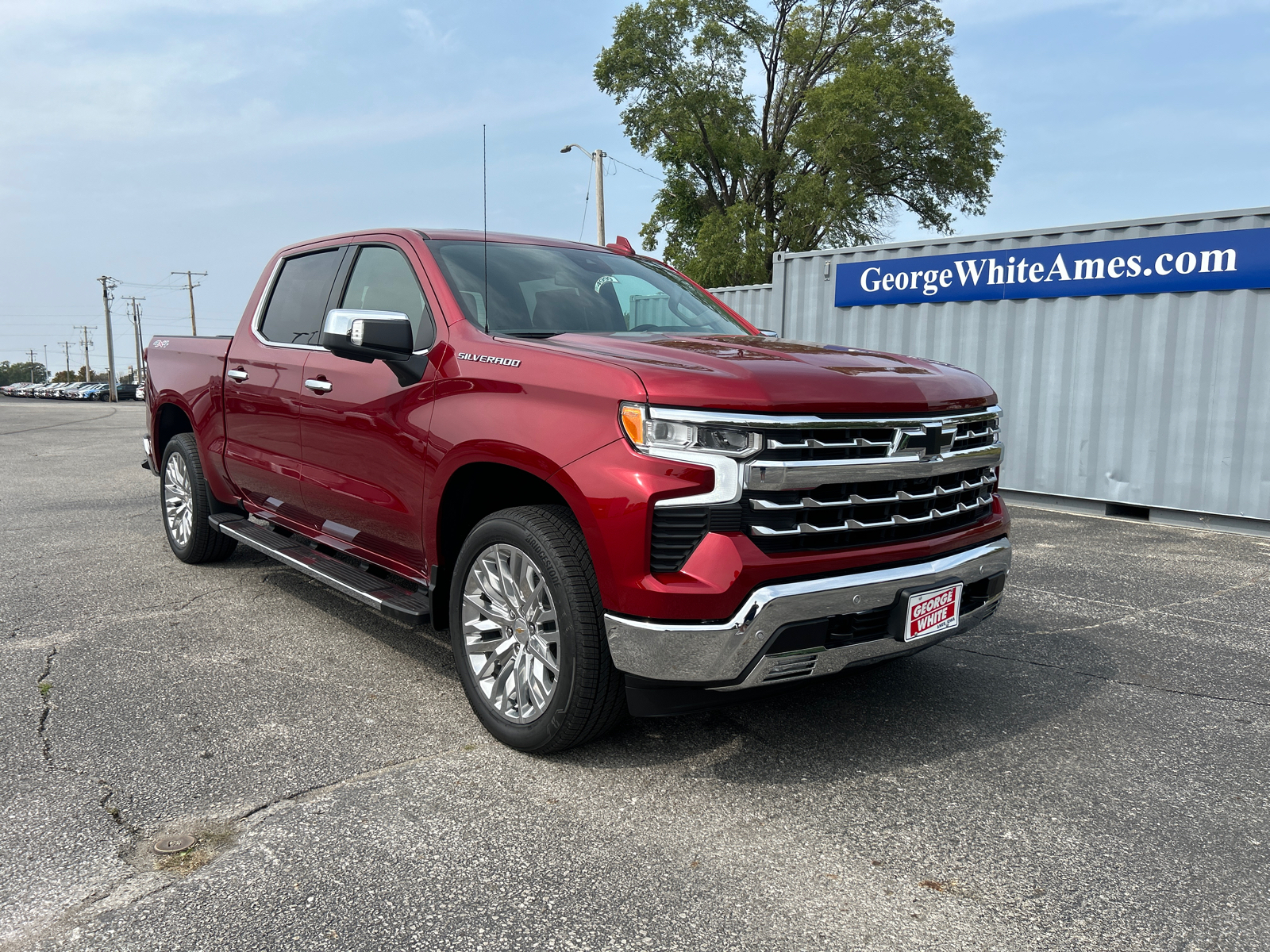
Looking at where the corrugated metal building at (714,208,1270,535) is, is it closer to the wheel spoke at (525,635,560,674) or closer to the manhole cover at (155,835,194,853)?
the wheel spoke at (525,635,560,674)

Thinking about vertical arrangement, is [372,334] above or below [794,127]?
below

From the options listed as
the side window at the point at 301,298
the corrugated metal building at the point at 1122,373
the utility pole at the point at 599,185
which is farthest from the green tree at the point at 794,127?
the side window at the point at 301,298

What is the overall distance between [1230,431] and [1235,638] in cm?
463

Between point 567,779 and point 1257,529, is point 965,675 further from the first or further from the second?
point 1257,529

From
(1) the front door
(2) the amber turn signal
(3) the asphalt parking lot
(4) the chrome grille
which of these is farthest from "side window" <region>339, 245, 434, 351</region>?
(4) the chrome grille

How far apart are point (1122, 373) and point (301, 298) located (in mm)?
7863

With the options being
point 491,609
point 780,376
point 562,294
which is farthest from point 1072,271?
point 491,609

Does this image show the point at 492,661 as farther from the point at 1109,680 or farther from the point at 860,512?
the point at 1109,680

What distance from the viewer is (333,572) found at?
4172 mm

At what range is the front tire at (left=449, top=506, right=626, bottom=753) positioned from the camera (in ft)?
9.63

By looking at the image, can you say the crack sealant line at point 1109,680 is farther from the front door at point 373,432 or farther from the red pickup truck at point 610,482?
the front door at point 373,432

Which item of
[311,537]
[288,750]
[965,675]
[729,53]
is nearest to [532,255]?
[311,537]

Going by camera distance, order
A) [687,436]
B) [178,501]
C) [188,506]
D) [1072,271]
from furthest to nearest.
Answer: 1. [1072,271]
2. [178,501]
3. [188,506]
4. [687,436]

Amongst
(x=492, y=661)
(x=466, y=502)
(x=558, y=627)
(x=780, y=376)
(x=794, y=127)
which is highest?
(x=794, y=127)
